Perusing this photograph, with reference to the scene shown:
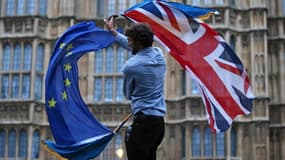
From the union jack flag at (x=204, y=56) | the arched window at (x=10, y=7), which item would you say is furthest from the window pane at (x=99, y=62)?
the union jack flag at (x=204, y=56)

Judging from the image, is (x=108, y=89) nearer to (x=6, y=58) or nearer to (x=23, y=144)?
(x=23, y=144)

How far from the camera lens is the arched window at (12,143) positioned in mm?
25203

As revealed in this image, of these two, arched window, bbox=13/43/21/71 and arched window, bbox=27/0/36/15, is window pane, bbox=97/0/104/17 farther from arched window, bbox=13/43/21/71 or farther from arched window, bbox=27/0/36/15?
arched window, bbox=13/43/21/71

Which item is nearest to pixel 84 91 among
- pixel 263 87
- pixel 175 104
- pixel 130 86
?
pixel 175 104

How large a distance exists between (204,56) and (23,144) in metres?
18.0

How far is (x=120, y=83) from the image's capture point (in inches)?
1013

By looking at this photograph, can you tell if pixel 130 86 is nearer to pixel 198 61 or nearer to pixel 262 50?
pixel 198 61

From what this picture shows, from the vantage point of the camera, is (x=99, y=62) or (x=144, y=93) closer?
(x=144, y=93)

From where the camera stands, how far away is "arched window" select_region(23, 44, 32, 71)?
2594cm

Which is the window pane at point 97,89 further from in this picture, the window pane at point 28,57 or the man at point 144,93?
the man at point 144,93

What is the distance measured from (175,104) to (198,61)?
16.7 m

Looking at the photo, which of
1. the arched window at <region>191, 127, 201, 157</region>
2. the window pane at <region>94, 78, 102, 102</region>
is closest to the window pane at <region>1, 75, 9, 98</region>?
the window pane at <region>94, 78, 102, 102</region>

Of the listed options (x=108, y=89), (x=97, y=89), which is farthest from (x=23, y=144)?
(x=108, y=89)

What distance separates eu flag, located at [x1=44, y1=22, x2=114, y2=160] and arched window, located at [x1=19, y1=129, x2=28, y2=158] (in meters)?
17.6
